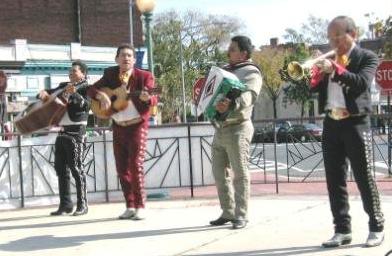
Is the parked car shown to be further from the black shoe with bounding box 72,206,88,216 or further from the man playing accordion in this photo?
the man playing accordion

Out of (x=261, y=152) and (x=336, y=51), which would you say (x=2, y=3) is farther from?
(x=336, y=51)

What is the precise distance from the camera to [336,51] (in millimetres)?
5652

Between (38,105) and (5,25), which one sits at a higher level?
(5,25)

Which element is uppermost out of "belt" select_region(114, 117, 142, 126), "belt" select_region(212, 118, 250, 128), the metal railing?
"belt" select_region(114, 117, 142, 126)

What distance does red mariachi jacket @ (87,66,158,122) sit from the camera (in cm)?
741

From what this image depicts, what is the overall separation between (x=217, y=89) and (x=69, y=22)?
128 ft

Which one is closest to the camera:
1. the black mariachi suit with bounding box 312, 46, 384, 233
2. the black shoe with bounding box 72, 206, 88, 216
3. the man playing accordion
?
the black mariachi suit with bounding box 312, 46, 384, 233

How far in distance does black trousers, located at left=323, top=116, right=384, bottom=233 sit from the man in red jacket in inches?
90.6

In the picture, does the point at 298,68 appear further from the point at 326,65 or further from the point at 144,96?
the point at 144,96

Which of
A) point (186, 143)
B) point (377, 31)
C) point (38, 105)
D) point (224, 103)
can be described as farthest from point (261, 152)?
point (224, 103)

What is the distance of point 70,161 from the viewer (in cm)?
838

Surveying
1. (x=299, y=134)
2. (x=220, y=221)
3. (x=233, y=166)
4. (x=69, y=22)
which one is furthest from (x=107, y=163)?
(x=69, y=22)

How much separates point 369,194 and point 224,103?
5.33 feet

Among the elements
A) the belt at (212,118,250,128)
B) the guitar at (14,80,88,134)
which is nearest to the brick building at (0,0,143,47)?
the guitar at (14,80,88,134)
